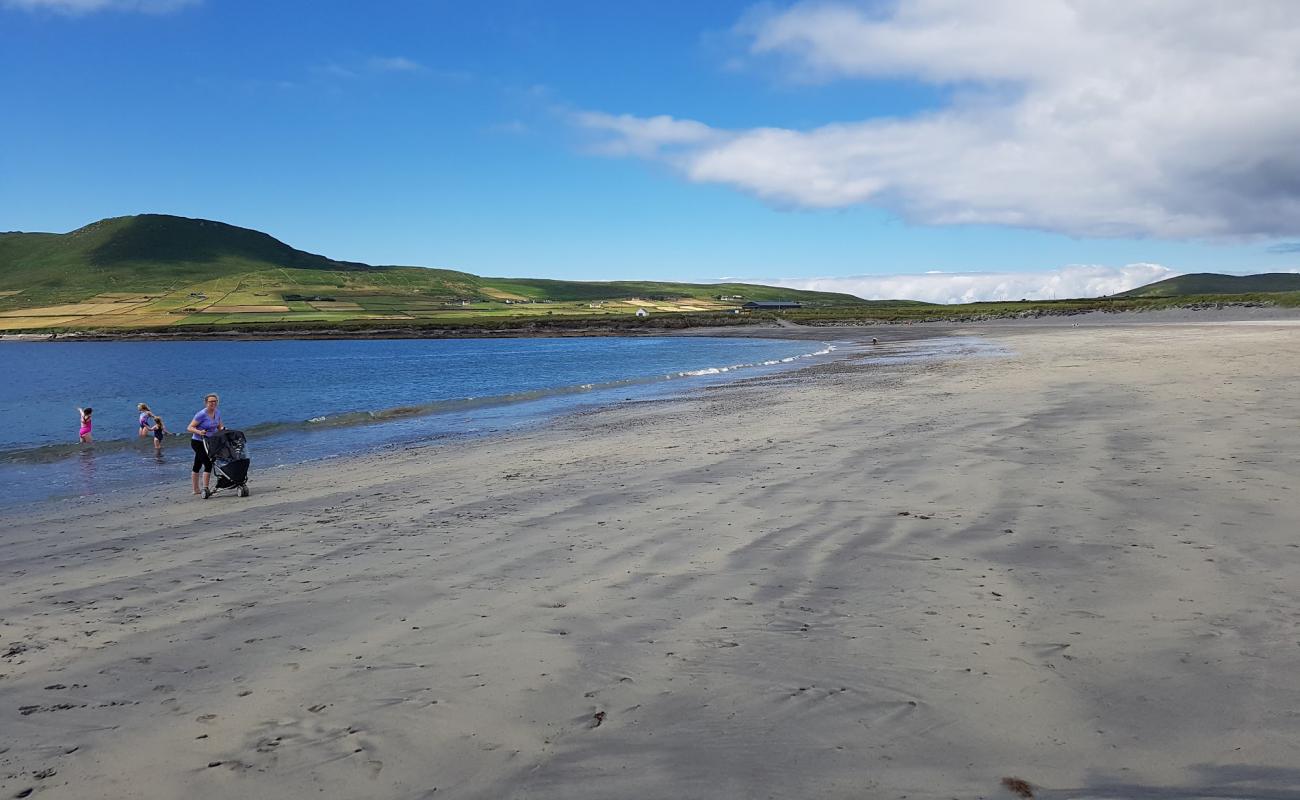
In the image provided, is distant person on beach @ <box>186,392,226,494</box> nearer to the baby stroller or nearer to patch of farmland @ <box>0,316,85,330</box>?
the baby stroller

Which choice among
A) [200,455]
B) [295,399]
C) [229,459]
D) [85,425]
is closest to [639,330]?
[295,399]

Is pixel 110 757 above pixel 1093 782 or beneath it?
beneath

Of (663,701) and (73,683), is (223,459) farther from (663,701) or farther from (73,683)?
(663,701)

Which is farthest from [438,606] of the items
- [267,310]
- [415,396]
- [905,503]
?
[267,310]

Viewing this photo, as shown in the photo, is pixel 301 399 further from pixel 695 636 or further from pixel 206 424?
pixel 695 636

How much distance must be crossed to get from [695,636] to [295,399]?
Answer: 44474mm

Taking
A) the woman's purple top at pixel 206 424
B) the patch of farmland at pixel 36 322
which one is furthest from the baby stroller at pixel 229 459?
the patch of farmland at pixel 36 322

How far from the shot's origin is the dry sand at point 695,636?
4508 mm

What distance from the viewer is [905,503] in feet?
35.2

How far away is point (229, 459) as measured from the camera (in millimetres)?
15367

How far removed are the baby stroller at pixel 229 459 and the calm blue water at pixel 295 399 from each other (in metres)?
2.08

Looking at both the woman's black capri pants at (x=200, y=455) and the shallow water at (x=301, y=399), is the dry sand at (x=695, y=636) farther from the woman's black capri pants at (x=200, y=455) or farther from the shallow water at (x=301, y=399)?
the shallow water at (x=301, y=399)

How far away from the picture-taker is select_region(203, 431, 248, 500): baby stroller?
15281 millimetres

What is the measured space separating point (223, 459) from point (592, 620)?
38.4 ft
